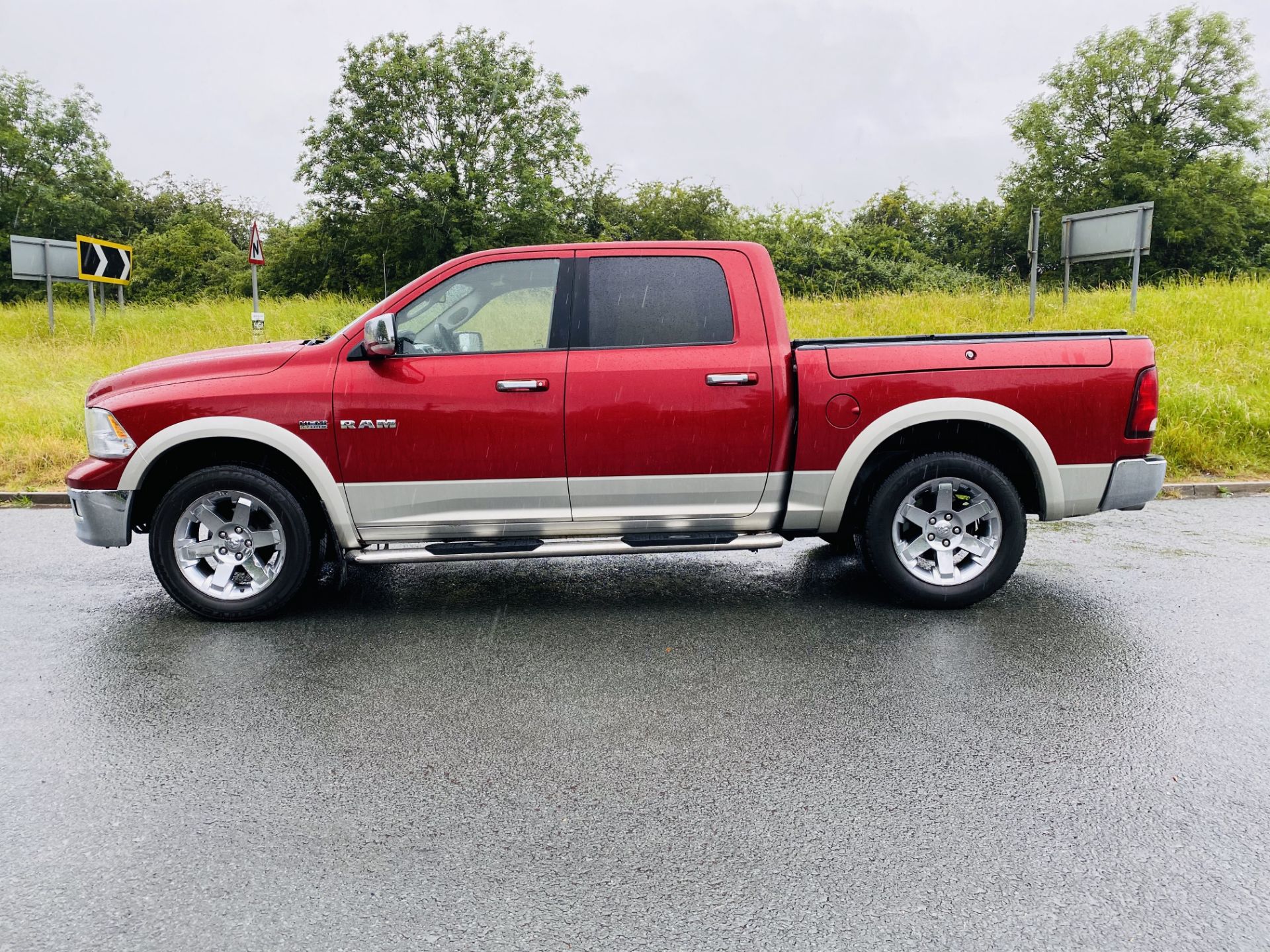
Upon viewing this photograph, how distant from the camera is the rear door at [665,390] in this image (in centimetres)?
494

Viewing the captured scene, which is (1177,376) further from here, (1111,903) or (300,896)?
(300,896)

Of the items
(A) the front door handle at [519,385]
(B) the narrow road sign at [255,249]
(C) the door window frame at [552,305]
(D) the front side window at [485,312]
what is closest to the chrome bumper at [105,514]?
(C) the door window frame at [552,305]

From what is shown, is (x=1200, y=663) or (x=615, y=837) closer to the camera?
(x=615, y=837)

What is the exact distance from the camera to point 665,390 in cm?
494

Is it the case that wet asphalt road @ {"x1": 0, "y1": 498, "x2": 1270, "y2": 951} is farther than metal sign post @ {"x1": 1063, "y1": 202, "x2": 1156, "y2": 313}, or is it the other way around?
metal sign post @ {"x1": 1063, "y1": 202, "x2": 1156, "y2": 313}

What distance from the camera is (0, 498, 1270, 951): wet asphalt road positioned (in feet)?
8.07

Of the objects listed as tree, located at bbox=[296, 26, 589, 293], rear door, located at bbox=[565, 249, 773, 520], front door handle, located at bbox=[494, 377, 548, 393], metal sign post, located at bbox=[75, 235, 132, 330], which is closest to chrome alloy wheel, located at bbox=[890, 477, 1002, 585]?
rear door, located at bbox=[565, 249, 773, 520]

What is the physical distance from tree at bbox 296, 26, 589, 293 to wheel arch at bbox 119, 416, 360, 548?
27.3m

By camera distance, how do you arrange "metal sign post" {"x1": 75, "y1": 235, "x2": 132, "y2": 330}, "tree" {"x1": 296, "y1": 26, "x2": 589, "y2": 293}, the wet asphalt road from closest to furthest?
1. the wet asphalt road
2. "metal sign post" {"x1": 75, "y1": 235, "x2": 132, "y2": 330}
3. "tree" {"x1": 296, "y1": 26, "x2": 589, "y2": 293}

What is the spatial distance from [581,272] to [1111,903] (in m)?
3.84

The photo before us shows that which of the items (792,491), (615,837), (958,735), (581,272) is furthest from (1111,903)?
(581,272)

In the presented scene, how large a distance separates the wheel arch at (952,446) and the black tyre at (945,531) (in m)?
0.15

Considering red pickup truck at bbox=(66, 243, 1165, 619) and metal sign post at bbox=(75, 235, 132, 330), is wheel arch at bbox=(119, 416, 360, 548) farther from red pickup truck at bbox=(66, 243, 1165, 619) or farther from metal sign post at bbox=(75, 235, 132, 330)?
metal sign post at bbox=(75, 235, 132, 330)

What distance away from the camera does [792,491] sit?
201 inches
